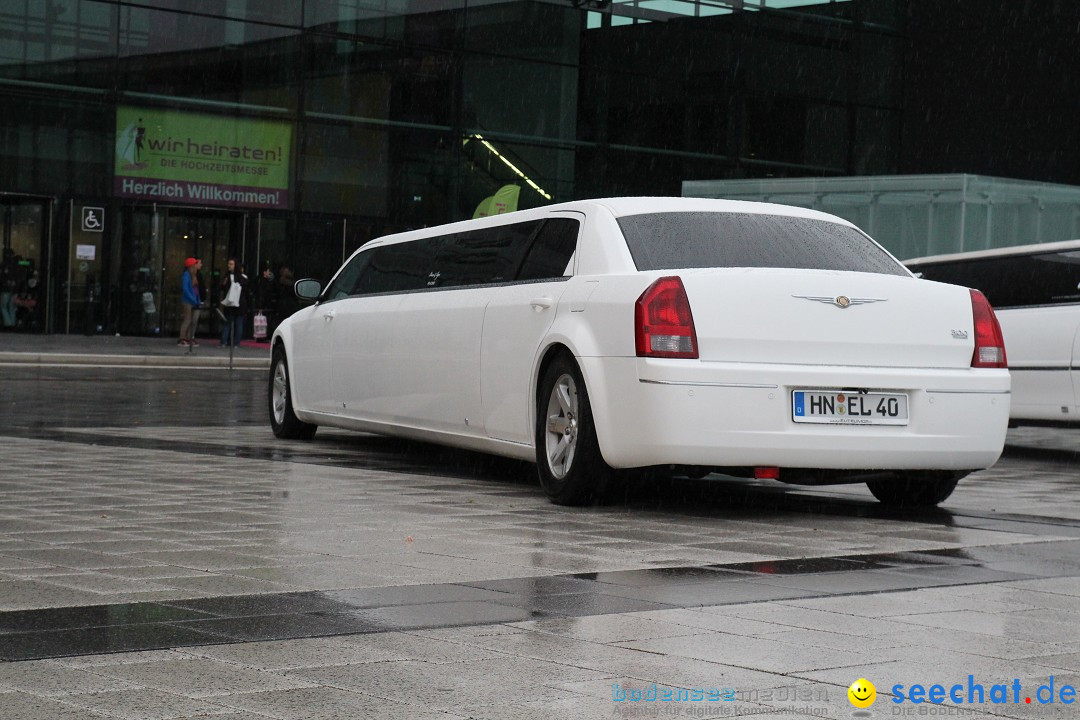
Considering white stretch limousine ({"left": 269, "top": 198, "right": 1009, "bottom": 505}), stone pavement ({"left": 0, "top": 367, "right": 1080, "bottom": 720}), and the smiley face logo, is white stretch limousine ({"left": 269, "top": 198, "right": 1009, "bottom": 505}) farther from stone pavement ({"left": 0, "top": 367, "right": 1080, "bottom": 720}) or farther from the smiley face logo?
the smiley face logo

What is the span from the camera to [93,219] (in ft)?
99.5

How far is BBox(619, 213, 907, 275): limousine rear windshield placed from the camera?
25.3 feet

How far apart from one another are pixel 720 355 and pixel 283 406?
5.58 m

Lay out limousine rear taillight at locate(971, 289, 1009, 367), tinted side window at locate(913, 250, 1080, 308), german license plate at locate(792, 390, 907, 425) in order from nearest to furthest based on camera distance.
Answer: german license plate at locate(792, 390, 907, 425)
limousine rear taillight at locate(971, 289, 1009, 367)
tinted side window at locate(913, 250, 1080, 308)

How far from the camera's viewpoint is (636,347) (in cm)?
723

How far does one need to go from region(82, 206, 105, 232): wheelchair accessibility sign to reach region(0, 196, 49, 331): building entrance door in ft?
2.30

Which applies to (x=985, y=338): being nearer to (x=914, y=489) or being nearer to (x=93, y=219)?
(x=914, y=489)

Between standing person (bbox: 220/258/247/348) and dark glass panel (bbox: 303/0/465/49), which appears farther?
dark glass panel (bbox: 303/0/465/49)

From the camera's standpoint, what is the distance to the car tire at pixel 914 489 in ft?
26.6

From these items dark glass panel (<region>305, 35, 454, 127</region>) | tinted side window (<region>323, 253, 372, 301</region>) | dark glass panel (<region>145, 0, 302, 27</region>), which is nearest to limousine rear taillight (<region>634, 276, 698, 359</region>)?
tinted side window (<region>323, 253, 372, 301</region>)

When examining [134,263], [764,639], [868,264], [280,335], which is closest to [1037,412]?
[868,264]

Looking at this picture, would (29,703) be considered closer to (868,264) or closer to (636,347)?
(636,347)

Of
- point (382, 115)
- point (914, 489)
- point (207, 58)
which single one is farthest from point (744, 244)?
point (382, 115)

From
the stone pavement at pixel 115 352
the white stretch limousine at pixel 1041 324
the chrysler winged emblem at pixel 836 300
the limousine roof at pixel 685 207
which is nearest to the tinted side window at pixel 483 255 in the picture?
the limousine roof at pixel 685 207
